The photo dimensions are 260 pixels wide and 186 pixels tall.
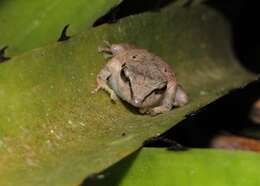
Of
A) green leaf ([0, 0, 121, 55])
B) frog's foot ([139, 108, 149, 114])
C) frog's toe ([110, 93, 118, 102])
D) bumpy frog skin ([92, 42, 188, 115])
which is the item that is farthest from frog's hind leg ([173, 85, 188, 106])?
green leaf ([0, 0, 121, 55])

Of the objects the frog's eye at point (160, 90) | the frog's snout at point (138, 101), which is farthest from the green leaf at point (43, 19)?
the frog's eye at point (160, 90)

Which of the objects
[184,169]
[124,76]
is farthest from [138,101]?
[184,169]

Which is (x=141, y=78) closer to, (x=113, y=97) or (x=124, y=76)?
(x=124, y=76)

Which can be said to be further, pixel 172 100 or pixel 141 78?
pixel 172 100

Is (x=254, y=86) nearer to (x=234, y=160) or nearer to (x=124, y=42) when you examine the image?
(x=124, y=42)

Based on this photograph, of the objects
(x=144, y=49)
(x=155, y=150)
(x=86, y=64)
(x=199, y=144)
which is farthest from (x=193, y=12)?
(x=155, y=150)

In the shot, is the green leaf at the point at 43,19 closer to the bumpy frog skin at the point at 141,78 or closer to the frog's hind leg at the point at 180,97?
the bumpy frog skin at the point at 141,78
